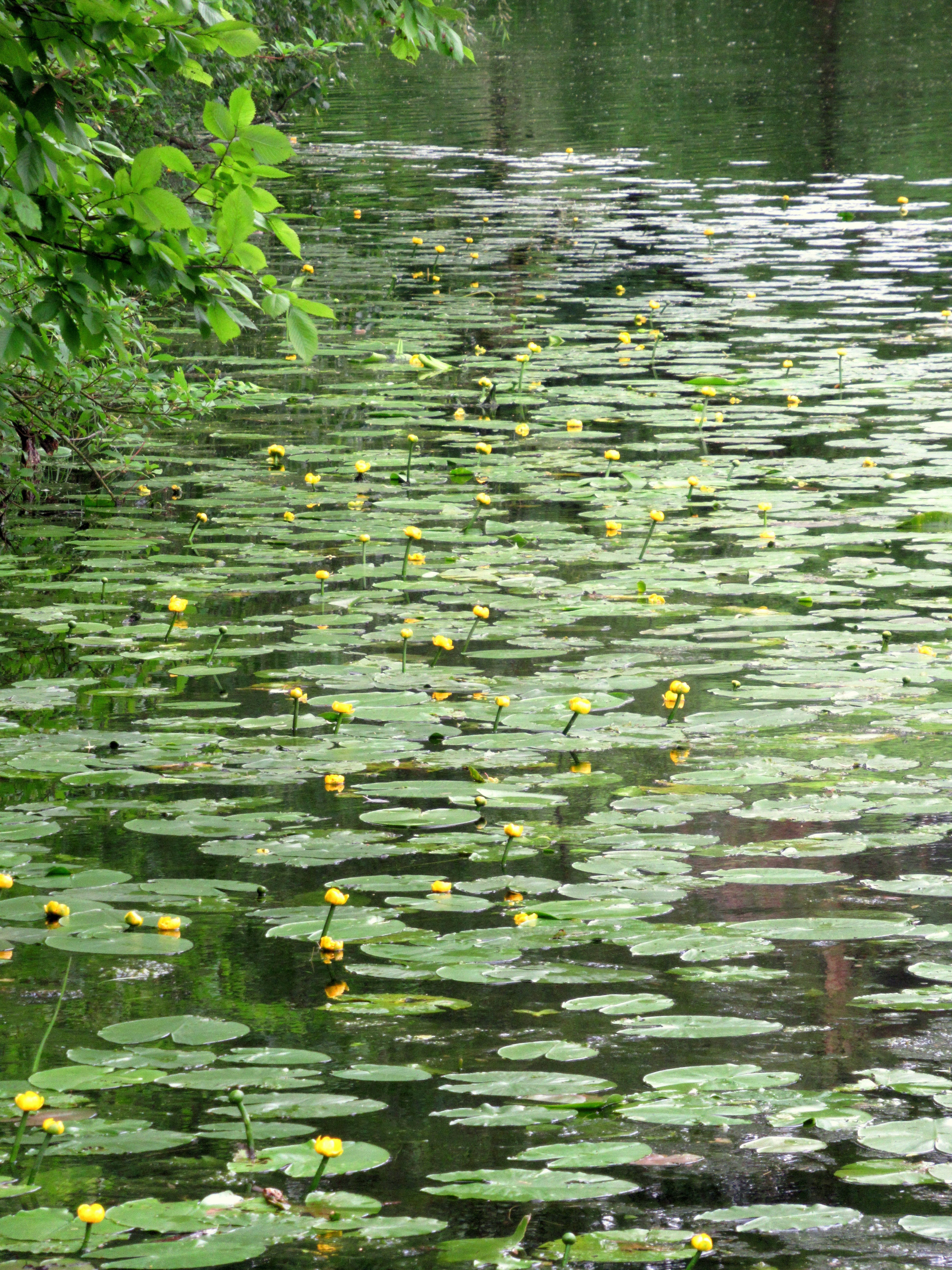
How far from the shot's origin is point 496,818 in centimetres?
300

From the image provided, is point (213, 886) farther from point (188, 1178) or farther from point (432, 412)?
point (432, 412)

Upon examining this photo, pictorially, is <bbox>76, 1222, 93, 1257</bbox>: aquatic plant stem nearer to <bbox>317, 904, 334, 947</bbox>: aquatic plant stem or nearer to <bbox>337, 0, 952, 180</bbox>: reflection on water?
<bbox>317, 904, 334, 947</bbox>: aquatic plant stem

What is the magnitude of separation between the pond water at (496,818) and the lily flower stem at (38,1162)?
0.01 m

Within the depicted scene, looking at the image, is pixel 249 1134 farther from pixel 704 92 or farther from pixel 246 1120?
pixel 704 92

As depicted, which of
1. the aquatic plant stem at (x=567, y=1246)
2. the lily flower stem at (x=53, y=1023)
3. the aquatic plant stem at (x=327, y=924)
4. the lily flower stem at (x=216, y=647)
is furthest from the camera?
the lily flower stem at (x=216, y=647)

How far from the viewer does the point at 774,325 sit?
8.21 m

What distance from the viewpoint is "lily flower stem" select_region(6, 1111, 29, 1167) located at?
184 centimetres

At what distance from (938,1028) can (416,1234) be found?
33.8 inches

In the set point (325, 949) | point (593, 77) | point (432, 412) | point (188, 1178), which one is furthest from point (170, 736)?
point (593, 77)

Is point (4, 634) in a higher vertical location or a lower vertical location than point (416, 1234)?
higher

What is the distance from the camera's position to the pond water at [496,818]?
1.88 meters

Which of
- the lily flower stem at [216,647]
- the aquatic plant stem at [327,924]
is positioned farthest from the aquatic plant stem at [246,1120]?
the lily flower stem at [216,647]

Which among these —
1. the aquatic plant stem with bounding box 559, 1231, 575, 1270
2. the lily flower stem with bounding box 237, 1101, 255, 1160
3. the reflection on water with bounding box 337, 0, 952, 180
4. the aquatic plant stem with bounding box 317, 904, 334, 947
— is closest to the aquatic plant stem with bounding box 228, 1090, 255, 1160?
the lily flower stem with bounding box 237, 1101, 255, 1160

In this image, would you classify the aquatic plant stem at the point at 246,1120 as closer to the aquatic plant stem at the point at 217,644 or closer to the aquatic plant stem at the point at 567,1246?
the aquatic plant stem at the point at 567,1246
